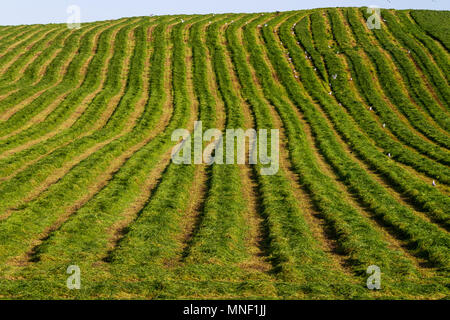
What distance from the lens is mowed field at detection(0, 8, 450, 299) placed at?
12.9 m

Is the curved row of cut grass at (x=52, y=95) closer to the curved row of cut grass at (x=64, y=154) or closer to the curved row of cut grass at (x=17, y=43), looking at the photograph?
the curved row of cut grass at (x=64, y=154)

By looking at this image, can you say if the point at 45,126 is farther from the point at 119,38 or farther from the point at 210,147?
the point at 119,38

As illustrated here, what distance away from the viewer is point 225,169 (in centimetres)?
2575

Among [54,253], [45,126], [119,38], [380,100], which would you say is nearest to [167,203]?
[54,253]

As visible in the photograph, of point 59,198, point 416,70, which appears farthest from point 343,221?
point 416,70

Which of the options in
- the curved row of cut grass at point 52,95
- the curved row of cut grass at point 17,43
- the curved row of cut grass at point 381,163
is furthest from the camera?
the curved row of cut grass at point 17,43

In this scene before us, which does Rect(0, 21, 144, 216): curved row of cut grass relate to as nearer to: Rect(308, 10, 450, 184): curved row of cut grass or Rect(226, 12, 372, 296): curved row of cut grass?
Rect(226, 12, 372, 296): curved row of cut grass

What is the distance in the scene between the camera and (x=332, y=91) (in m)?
50.1

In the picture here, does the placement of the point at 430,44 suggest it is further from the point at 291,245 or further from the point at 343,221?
the point at 291,245

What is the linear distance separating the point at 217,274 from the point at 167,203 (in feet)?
23.9

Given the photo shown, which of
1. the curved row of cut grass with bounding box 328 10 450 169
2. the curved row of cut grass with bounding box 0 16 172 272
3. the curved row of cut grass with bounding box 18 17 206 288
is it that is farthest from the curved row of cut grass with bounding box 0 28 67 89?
the curved row of cut grass with bounding box 328 10 450 169

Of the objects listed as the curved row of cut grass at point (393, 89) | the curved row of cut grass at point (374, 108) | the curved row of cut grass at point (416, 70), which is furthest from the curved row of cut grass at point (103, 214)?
the curved row of cut grass at point (416, 70)

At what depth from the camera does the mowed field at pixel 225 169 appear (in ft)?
42.4

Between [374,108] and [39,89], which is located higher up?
[39,89]
